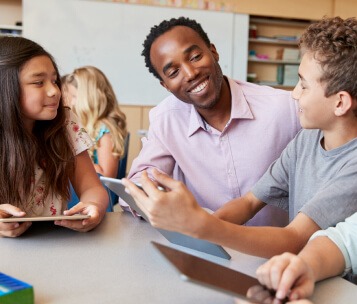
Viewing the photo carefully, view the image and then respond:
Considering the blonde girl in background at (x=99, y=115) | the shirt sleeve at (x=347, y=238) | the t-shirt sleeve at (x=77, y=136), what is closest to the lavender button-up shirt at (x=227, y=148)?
the t-shirt sleeve at (x=77, y=136)

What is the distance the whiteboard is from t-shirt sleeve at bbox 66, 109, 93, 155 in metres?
4.43

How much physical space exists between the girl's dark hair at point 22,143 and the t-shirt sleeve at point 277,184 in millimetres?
600

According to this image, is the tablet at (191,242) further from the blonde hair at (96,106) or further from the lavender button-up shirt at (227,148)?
the blonde hair at (96,106)

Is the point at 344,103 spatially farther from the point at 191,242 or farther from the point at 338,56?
the point at 191,242

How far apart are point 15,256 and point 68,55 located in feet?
17.4

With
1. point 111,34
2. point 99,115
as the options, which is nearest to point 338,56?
point 99,115

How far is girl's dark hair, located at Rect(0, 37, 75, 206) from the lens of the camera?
59.6 inches

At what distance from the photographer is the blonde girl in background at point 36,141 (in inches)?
59.5

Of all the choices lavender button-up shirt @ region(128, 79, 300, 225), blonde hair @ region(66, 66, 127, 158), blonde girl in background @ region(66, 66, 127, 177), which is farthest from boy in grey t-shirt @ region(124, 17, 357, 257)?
blonde hair @ region(66, 66, 127, 158)

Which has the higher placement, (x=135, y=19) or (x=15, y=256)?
(x=135, y=19)

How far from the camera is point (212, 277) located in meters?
0.72

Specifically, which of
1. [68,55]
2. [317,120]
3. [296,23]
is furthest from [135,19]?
[317,120]

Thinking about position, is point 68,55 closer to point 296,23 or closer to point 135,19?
point 135,19

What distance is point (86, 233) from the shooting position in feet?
4.05
